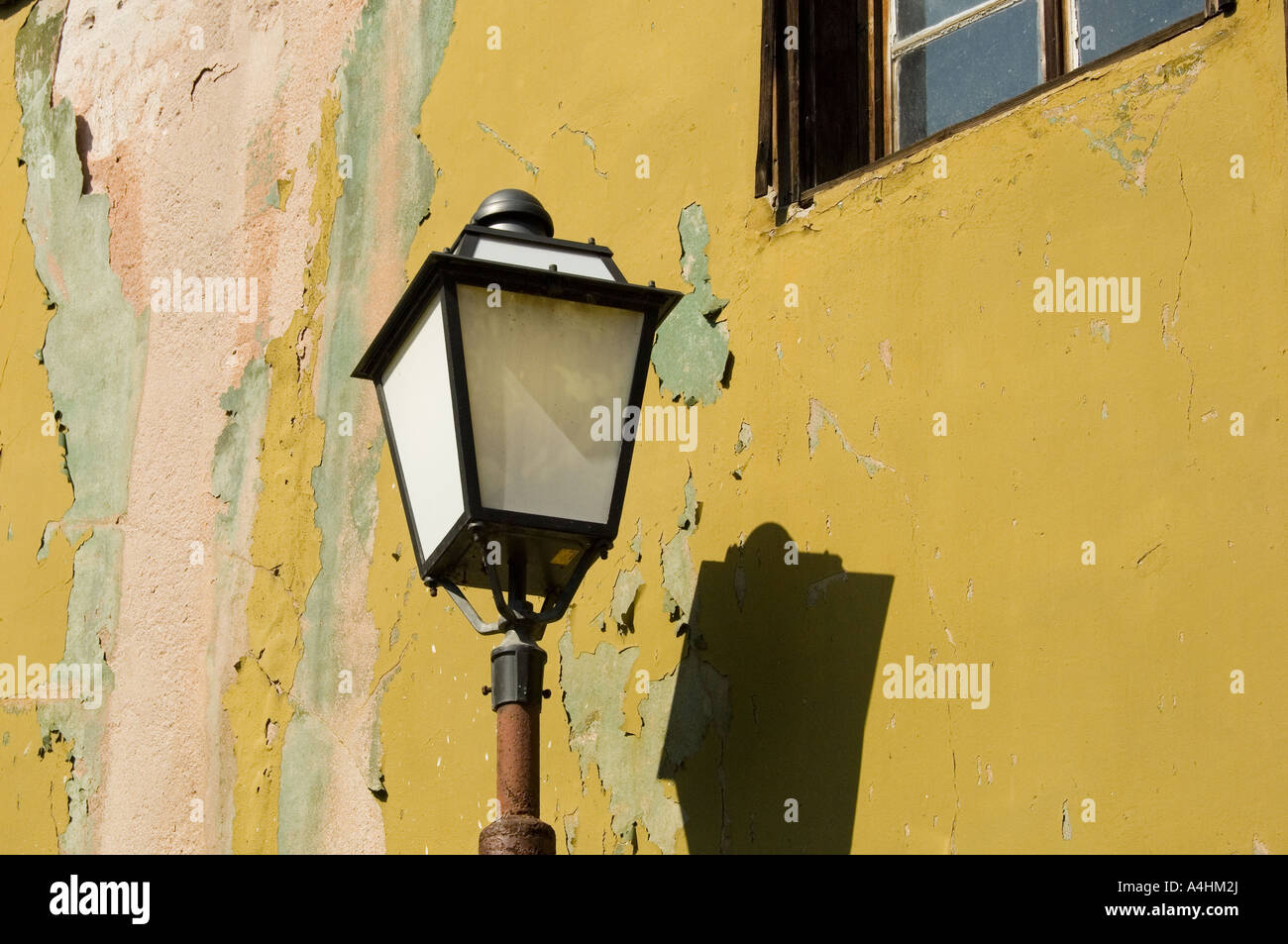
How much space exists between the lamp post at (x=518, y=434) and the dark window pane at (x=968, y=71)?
2.50ft

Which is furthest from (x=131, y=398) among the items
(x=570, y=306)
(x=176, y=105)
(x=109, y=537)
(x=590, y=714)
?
(x=570, y=306)

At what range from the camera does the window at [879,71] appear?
10.7 feet

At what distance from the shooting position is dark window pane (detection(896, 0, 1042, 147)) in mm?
3236

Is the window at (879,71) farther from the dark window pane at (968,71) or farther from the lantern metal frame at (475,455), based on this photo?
the lantern metal frame at (475,455)

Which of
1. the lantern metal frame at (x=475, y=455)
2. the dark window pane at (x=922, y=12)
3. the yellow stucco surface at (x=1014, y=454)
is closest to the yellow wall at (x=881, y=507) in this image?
the yellow stucco surface at (x=1014, y=454)

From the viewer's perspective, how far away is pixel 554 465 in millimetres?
2768

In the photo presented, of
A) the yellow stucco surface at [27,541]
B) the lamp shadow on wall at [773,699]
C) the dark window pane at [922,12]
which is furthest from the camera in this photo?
the yellow stucco surface at [27,541]

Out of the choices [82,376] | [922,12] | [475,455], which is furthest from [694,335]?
[82,376]

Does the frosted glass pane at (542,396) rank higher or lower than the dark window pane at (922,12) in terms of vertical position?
lower

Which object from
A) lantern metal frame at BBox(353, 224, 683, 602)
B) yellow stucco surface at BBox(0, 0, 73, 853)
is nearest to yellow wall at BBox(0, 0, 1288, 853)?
lantern metal frame at BBox(353, 224, 683, 602)

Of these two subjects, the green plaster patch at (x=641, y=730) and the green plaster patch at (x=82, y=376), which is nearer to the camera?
the green plaster patch at (x=641, y=730)

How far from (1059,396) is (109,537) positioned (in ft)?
8.29

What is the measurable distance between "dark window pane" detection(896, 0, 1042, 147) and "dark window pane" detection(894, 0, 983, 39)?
0.14ft

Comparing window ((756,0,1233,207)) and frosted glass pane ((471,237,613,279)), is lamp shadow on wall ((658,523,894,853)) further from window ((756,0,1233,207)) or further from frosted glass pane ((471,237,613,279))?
window ((756,0,1233,207))
